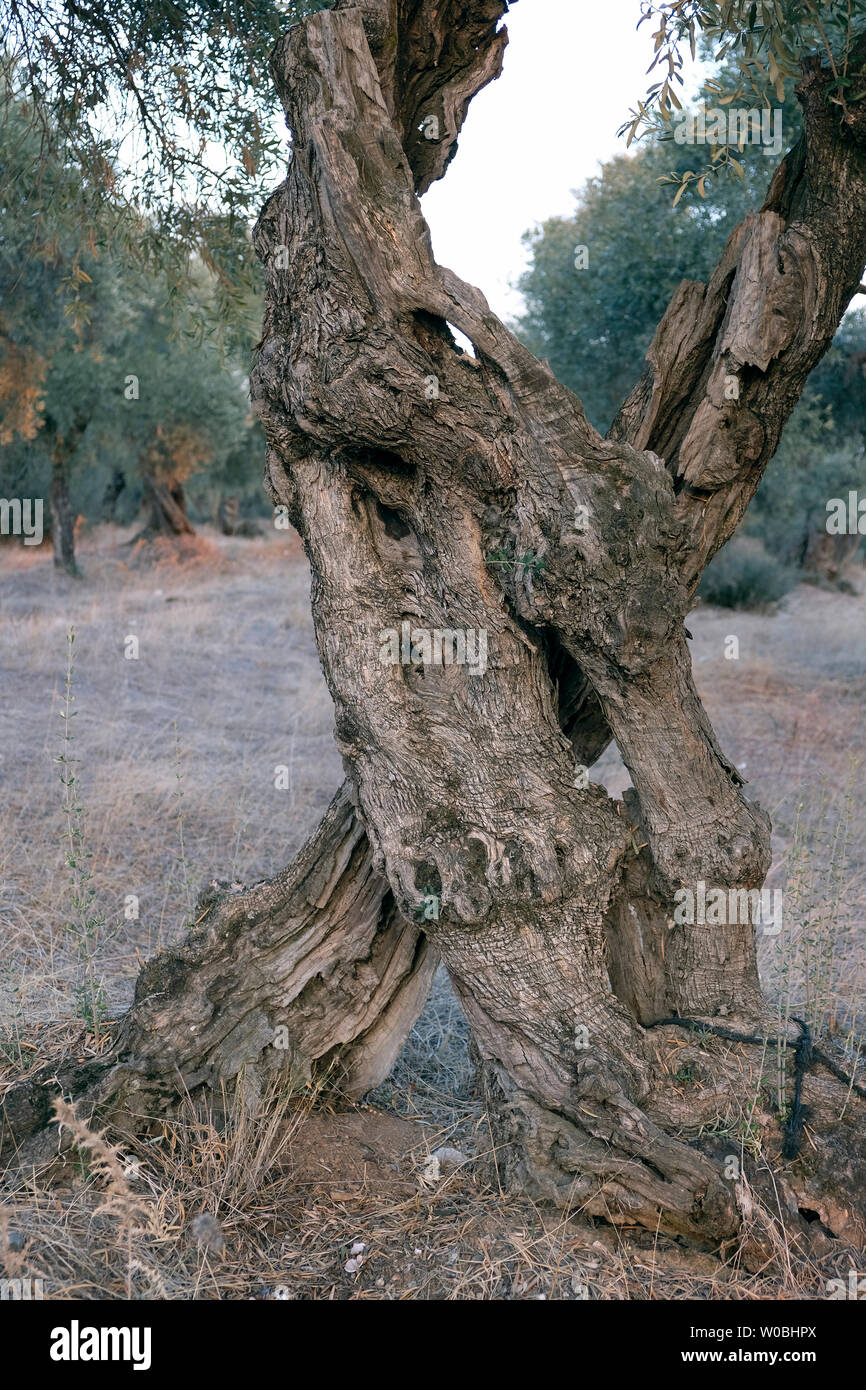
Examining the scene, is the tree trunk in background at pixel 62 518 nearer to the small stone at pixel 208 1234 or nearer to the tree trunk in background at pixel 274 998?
the tree trunk in background at pixel 274 998

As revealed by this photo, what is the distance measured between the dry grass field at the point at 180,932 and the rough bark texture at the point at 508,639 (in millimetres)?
226

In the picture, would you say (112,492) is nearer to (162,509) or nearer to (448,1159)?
(162,509)

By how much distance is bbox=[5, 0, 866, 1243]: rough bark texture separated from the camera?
306 centimetres

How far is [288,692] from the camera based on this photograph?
427 inches

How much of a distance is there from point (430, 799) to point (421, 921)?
15.5 inches

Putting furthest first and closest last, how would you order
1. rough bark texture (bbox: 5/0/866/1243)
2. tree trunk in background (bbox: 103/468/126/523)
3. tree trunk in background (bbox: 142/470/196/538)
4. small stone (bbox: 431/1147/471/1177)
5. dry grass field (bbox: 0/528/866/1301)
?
tree trunk in background (bbox: 103/468/126/523)
tree trunk in background (bbox: 142/470/196/538)
small stone (bbox: 431/1147/471/1177)
rough bark texture (bbox: 5/0/866/1243)
dry grass field (bbox: 0/528/866/1301)

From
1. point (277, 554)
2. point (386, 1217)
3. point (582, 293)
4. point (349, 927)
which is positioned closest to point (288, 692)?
point (582, 293)

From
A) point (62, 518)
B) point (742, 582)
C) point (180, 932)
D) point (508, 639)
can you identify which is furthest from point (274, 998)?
point (62, 518)

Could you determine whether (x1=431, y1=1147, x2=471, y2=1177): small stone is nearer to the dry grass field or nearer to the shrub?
the dry grass field

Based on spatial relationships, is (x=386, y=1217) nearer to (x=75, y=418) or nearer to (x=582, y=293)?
(x=582, y=293)

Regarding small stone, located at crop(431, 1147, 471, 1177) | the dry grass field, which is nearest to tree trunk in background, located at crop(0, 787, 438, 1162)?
the dry grass field

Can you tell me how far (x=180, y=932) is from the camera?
5043mm

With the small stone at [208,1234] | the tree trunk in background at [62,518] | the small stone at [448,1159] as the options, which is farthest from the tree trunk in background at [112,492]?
the small stone at [208,1234]

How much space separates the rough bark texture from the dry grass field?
0.23 metres
